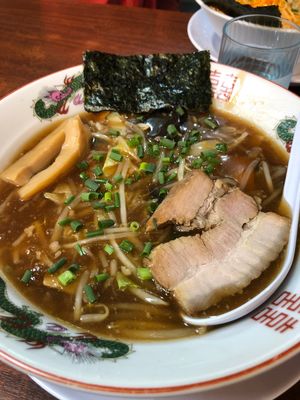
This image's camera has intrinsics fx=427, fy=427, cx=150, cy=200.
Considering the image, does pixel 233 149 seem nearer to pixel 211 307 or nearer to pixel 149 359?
pixel 211 307

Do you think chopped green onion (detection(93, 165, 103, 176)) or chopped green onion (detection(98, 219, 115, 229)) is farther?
chopped green onion (detection(93, 165, 103, 176))

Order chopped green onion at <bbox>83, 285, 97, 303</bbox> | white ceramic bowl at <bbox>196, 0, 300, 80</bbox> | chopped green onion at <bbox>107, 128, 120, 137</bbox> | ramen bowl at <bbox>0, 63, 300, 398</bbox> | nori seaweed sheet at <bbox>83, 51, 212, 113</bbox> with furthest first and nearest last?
white ceramic bowl at <bbox>196, 0, 300, 80</bbox> → nori seaweed sheet at <bbox>83, 51, 212, 113</bbox> → chopped green onion at <bbox>107, 128, 120, 137</bbox> → chopped green onion at <bbox>83, 285, 97, 303</bbox> → ramen bowl at <bbox>0, 63, 300, 398</bbox>

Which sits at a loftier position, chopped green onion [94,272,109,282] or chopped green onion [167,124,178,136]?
chopped green onion [167,124,178,136]

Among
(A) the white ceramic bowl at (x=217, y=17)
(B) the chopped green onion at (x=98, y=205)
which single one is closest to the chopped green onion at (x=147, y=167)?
(B) the chopped green onion at (x=98, y=205)

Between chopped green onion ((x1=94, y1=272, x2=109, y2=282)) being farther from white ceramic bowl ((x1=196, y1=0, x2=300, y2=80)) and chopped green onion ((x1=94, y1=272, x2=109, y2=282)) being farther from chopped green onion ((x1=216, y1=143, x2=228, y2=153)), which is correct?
white ceramic bowl ((x1=196, y1=0, x2=300, y2=80))

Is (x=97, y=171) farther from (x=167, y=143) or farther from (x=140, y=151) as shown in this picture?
(x=167, y=143)

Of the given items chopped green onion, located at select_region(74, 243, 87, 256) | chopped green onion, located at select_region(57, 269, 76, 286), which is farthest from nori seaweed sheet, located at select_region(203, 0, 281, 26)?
chopped green onion, located at select_region(57, 269, 76, 286)
